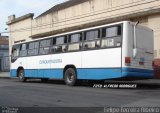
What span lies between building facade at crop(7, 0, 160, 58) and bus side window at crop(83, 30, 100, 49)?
18.8ft

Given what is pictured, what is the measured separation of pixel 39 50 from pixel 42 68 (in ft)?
3.78

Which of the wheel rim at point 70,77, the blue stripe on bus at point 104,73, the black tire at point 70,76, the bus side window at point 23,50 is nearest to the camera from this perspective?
the blue stripe on bus at point 104,73

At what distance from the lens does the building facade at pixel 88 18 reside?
74.0 ft

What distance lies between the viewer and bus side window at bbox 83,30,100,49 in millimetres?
17453

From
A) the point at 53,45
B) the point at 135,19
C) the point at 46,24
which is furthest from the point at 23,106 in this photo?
the point at 46,24

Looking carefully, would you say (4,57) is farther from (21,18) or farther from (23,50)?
(23,50)

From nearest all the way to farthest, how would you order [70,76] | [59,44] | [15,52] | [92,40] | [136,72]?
[136,72], [92,40], [70,76], [59,44], [15,52]

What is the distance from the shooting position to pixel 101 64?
56.1 feet

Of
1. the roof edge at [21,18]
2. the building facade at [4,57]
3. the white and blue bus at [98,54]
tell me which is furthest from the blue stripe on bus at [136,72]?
the building facade at [4,57]

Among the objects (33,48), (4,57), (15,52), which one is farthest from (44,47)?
(4,57)

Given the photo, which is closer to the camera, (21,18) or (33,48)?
(33,48)

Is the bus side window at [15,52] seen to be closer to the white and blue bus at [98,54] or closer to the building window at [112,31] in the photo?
the white and blue bus at [98,54]

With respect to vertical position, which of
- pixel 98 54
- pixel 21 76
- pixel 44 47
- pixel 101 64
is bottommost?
pixel 21 76

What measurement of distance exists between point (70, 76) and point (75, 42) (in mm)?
1847
